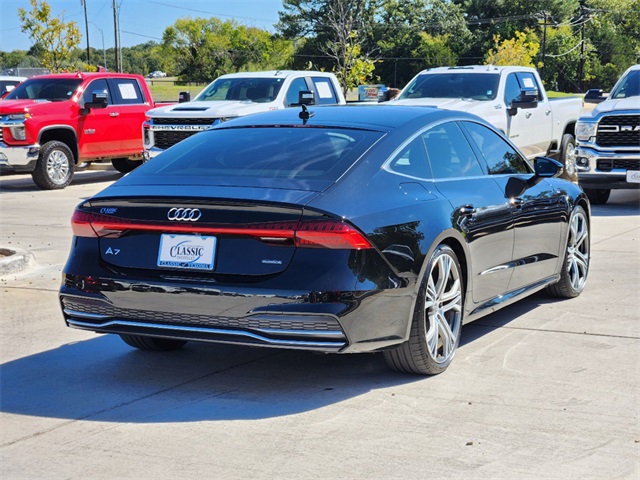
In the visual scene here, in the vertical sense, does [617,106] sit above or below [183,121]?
above

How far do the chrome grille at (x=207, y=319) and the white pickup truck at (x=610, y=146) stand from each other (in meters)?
10.8

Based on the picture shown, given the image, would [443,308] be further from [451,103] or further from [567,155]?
[567,155]

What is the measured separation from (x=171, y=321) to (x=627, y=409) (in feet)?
7.79

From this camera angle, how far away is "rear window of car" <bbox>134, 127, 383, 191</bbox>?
5.61 m

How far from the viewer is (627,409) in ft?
17.4

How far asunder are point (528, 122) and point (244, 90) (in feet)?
15.8

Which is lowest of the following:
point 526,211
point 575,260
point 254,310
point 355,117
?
point 575,260

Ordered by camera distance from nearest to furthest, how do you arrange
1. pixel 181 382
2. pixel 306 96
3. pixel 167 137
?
1. pixel 181 382
2. pixel 306 96
3. pixel 167 137

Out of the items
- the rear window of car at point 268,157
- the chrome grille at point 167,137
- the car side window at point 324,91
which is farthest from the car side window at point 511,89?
the rear window of car at point 268,157

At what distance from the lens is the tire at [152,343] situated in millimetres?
6469

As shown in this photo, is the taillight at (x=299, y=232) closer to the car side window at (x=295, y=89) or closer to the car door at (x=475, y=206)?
the car door at (x=475, y=206)

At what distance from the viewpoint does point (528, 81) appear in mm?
17172

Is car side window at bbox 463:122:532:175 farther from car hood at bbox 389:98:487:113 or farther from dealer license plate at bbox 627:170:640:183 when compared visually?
dealer license plate at bbox 627:170:640:183

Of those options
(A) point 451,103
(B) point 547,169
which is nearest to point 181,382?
(B) point 547,169
